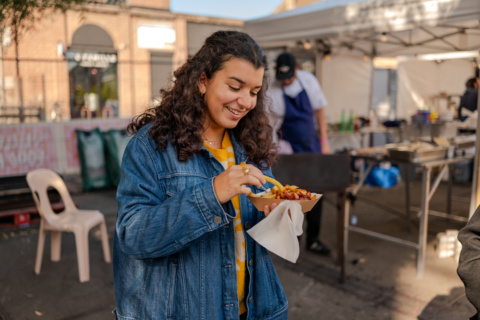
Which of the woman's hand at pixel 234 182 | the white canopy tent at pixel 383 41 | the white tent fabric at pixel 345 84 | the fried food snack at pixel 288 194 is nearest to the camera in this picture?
the woman's hand at pixel 234 182

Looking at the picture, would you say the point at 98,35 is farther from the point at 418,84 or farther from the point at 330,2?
the point at 330,2

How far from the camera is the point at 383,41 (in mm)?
9047

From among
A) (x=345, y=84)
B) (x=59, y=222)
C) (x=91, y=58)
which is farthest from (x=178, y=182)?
(x=91, y=58)

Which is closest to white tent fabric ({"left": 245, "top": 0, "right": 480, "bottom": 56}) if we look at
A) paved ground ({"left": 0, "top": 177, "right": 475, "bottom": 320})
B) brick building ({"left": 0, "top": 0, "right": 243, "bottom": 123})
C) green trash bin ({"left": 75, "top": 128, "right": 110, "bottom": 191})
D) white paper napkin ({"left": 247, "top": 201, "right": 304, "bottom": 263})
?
paved ground ({"left": 0, "top": 177, "right": 475, "bottom": 320})

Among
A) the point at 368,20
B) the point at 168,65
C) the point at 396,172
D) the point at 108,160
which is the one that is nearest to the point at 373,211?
the point at 396,172

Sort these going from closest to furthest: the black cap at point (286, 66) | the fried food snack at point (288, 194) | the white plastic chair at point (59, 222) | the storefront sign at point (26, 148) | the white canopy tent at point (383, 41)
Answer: the fried food snack at point (288, 194) < the white plastic chair at point (59, 222) < the black cap at point (286, 66) < the white canopy tent at point (383, 41) < the storefront sign at point (26, 148)

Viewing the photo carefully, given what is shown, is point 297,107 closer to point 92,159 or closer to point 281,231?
point 281,231

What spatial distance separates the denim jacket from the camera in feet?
4.09

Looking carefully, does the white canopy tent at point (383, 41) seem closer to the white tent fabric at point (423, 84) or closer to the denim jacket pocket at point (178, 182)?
the white tent fabric at point (423, 84)

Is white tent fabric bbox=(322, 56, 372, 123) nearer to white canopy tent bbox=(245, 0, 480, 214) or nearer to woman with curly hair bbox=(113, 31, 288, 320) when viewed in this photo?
white canopy tent bbox=(245, 0, 480, 214)

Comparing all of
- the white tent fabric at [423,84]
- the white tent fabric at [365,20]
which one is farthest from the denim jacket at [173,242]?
the white tent fabric at [423,84]

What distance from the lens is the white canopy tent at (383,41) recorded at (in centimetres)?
458

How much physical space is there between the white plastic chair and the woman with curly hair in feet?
8.86

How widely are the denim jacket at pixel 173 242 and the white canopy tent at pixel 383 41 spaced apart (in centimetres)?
323
